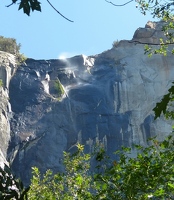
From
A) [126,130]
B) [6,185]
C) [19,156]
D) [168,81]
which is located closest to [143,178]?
[6,185]

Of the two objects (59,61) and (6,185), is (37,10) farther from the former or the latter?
(59,61)

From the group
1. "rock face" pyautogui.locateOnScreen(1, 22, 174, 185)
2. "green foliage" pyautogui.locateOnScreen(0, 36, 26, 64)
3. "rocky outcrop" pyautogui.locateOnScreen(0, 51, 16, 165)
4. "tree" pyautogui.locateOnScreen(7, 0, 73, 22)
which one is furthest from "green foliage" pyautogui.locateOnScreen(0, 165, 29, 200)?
"green foliage" pyautogui.locateOnScreen(0, 36, 26, 64)

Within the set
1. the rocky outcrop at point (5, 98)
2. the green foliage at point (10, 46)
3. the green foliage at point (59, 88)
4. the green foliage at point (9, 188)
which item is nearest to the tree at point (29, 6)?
the green foliage at point (9, 188)

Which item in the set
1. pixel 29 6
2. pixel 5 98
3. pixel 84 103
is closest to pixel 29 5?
pixel 29 6

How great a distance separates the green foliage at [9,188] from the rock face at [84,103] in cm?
2652

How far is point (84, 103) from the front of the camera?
117 ft

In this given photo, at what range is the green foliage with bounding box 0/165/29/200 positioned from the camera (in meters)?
3.09

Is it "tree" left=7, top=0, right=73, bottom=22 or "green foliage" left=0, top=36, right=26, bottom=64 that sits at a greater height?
"green foliage" left=0, top=36, right=26, bottom=64

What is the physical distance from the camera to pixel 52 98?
35.4 metres

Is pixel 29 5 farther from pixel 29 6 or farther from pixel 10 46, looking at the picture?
pixel 10 46

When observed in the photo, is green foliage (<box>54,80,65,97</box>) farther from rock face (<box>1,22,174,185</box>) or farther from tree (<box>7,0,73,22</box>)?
tree (<box>7,0,73,22</box>)

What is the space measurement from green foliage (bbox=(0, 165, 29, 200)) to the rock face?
26.5 m

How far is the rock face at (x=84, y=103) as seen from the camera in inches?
1257

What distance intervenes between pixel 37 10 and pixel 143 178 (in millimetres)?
2965
